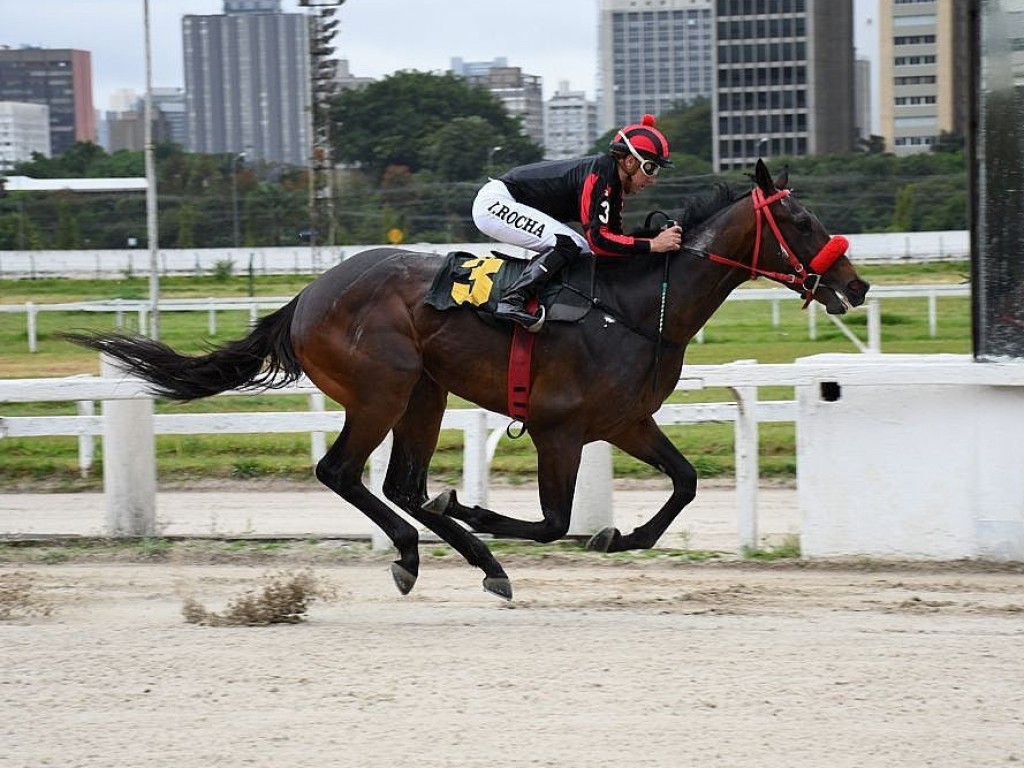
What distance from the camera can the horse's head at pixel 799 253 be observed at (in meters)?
6.19

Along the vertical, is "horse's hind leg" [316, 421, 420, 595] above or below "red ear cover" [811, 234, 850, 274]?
below

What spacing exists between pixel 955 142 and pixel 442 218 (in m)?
22.0

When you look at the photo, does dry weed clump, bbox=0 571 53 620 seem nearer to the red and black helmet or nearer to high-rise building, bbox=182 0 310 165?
the red and black helmet

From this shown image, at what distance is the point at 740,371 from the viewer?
737 cm

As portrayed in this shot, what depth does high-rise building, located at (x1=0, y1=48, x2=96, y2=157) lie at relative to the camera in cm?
14312

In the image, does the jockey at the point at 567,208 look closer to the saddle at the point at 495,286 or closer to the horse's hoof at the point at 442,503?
the saddle at the point at 495,286

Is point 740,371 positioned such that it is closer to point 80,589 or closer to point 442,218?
point 80,589

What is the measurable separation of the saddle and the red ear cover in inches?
37.3

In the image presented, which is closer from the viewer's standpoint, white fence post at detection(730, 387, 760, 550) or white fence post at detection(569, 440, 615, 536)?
white fence post at detection(730, 387, 760, 550)

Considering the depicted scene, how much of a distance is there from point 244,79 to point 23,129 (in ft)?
168

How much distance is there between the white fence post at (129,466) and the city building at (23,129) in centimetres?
11284

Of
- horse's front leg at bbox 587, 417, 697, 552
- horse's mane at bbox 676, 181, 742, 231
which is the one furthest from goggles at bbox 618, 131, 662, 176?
horse's front leg at bbox 587, 417, 697, 552

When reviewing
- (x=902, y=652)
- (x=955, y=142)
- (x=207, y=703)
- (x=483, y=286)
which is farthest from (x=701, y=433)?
(x=955, y=142)

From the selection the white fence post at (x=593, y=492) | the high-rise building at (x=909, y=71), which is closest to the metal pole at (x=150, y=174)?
the white fence post at (x=593, y=492)
